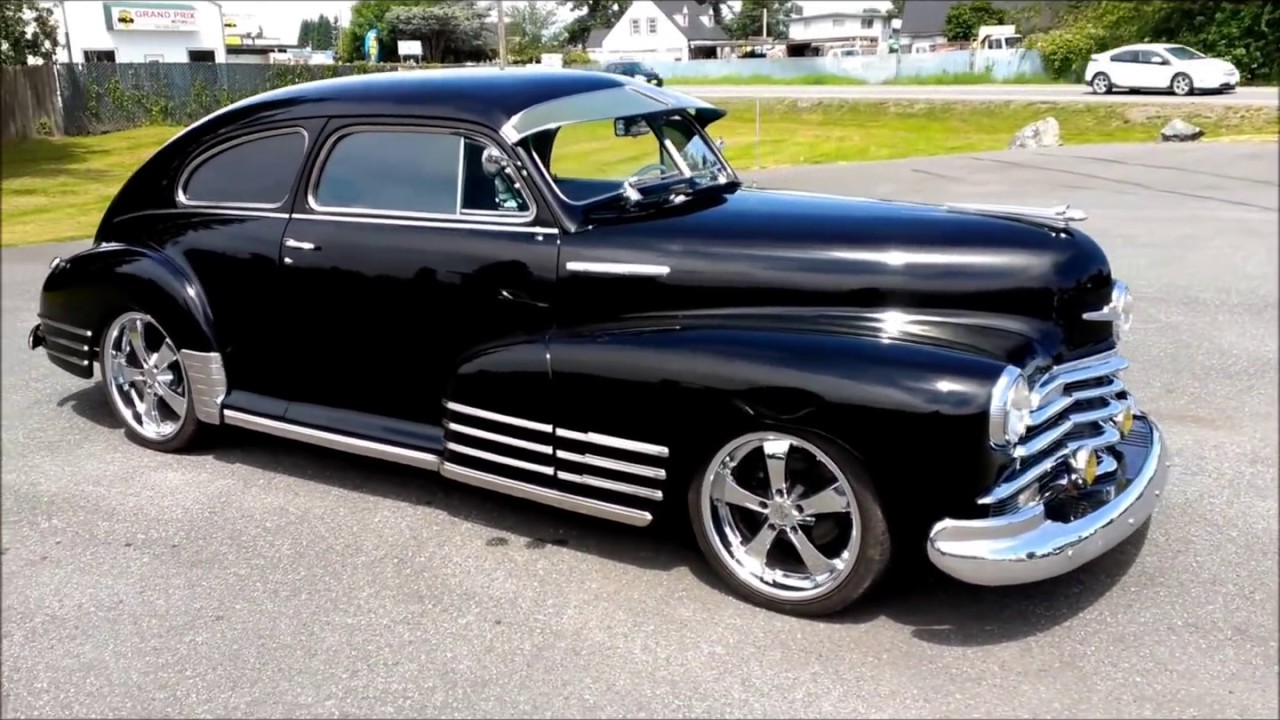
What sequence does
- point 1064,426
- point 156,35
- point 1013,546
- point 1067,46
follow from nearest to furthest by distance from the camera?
point 1013,546, point 1064,426, point 1067,46, point 156,35

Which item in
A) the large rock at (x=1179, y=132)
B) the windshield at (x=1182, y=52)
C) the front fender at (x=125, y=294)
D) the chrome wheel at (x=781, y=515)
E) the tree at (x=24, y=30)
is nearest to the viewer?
the chrome wheel at (x=781, y=515)

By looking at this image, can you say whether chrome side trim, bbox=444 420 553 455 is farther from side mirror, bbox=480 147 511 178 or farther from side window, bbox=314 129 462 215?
side mirror, bbox=480 147 511 178

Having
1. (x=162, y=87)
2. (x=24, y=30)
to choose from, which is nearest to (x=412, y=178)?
(x=162, y=87)

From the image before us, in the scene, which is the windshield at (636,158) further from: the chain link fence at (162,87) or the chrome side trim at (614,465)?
the chain link fence at (162,87)

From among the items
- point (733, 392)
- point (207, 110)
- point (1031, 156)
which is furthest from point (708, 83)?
point (733, 392)

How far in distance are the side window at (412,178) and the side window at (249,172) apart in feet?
0.68

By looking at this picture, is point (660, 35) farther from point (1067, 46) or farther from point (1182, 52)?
point (1067, 46)

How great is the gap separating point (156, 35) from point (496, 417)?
7046mm

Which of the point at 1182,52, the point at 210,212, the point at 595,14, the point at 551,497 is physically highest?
the point at 595,14

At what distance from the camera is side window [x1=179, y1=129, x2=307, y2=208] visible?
14.6 feet

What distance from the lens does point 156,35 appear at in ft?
29.2

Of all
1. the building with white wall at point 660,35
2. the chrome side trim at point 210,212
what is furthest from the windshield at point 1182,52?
the building with white wall at point 660,35

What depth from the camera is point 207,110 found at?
6.18 m

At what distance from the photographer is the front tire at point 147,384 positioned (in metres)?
4.83
